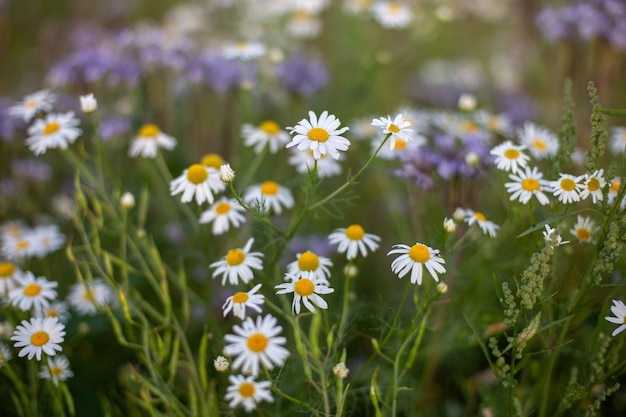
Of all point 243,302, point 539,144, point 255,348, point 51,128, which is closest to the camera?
point 255,348

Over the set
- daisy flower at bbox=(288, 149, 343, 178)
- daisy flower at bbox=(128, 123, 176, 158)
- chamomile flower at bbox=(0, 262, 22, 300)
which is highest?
daisy flower at bbox=(128, 123, 176, 158)

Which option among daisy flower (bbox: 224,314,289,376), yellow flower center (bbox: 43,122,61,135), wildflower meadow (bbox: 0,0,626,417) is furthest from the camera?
yellow flower center (bbox: 43,122,61,135)

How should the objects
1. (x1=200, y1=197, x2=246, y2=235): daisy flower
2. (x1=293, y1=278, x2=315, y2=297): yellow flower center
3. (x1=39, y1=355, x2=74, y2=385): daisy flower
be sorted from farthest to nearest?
A: (x1=200, y1=197, x2=246, y2=235): daisy flower → (x1=39, y1=355, x2=74, y2=385): daisy flower → (x1=293, y1=278, x2=315, y2=297): yellow flower center

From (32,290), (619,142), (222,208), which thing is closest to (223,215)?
(222,208)

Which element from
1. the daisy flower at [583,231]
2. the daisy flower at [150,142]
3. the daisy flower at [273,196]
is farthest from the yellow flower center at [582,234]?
the daisy flower at [150,142]

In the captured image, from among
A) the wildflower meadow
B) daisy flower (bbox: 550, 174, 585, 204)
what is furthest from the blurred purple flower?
daisy flower (bbox: 550, 174, 585, 204)

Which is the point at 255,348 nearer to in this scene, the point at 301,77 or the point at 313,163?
the point at 313,163

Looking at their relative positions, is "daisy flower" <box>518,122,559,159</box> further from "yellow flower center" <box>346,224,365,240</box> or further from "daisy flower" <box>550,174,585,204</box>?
"yellow flower center" <box>346,224,365,240</box>
